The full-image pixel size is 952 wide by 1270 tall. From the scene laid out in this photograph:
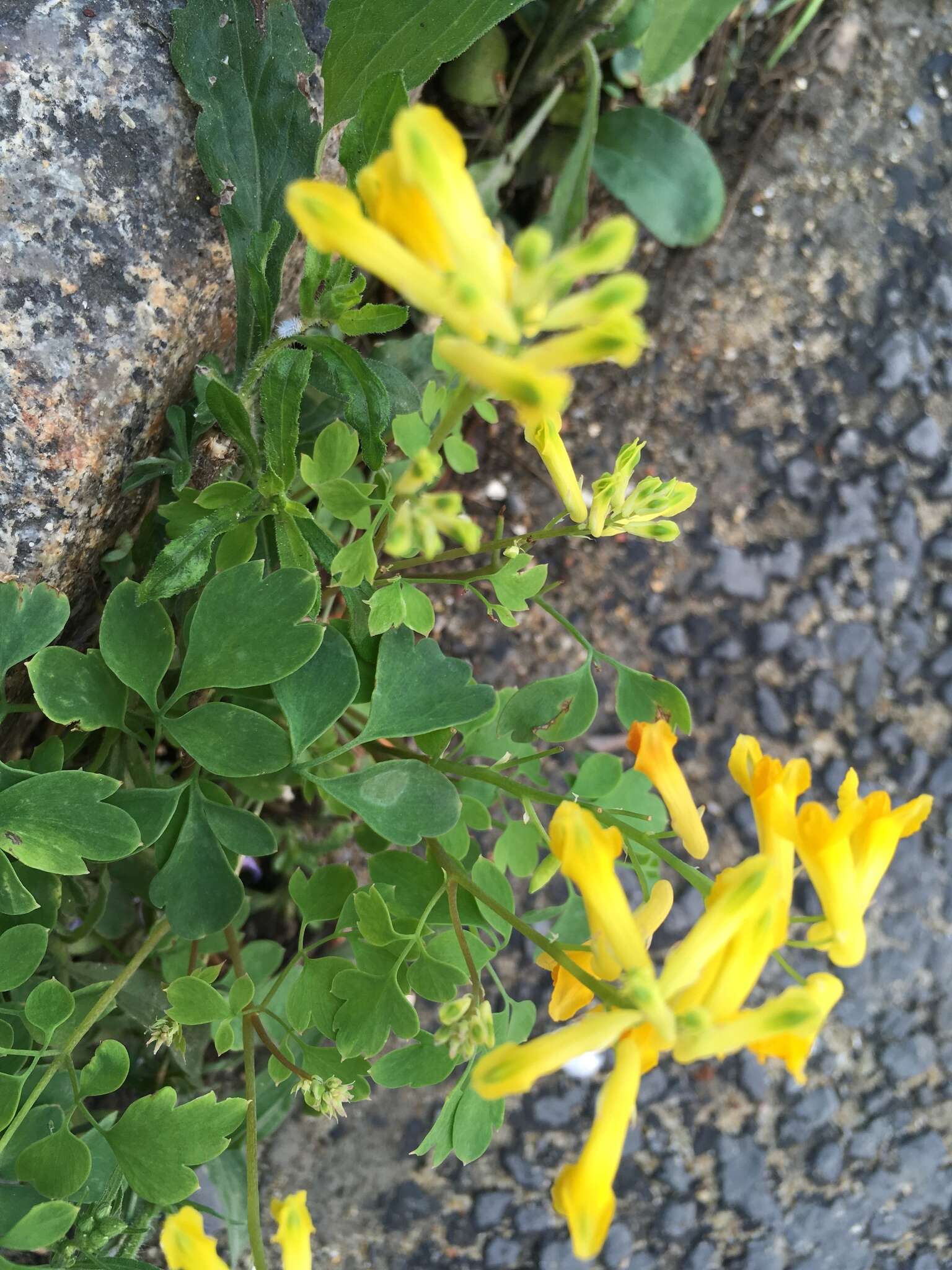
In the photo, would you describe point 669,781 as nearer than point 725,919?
No

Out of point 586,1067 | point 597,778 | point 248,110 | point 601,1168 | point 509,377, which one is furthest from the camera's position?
point 586,1067

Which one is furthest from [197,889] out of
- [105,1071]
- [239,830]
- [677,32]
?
[677,32]

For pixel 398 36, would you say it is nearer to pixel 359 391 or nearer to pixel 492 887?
pixel 359 391

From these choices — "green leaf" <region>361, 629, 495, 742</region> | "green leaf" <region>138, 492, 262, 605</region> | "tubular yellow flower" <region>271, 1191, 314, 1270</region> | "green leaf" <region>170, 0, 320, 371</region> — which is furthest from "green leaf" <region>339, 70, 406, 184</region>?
"tubular yellow flower" <region>271, 1191, 314, 1270</region>

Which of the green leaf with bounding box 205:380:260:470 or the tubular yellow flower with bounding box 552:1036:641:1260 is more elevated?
the green leaf with bounding box 205:380:260:470

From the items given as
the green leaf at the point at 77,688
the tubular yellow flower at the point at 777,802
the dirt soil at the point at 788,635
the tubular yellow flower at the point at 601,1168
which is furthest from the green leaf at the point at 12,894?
the dirt soil at the point at 788,635

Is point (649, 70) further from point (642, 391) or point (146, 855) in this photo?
point (146, 855)

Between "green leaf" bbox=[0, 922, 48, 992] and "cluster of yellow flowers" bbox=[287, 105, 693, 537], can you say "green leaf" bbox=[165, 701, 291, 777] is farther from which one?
"cluster of yellow flowers" bbox=[287, 105, 693, 537]
